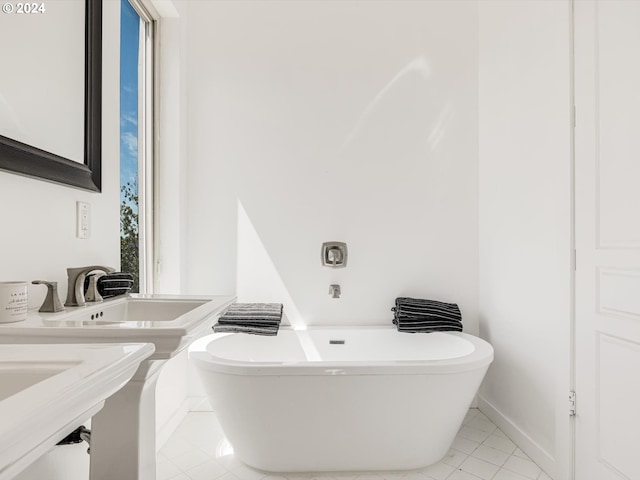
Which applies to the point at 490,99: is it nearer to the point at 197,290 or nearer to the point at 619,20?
the point at 619,20

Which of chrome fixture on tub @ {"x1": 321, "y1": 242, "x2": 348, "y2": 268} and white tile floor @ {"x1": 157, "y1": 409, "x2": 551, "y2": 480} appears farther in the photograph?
chrome fixture on tub @ {"x1": 321, "y1": 242, "x2": 348, "y2": 268}

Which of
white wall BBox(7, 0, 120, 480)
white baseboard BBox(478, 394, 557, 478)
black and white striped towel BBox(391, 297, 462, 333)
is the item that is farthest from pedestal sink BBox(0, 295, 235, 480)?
white baseboard BBox(478, 394, 557, 478)

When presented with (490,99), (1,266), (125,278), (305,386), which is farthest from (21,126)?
(490,99)

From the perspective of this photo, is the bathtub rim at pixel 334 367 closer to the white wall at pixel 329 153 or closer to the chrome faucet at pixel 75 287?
the chrome faucet at pixel 75 287

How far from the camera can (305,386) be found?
1668 mm

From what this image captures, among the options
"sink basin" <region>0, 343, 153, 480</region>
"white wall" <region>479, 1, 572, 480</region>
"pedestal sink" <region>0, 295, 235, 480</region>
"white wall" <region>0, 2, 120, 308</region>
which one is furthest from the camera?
"white wall" <region>479, 1, 572, 480</region>

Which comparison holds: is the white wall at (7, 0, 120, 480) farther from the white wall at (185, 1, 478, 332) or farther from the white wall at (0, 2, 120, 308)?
the white wall at (185, 1, 478, 332)

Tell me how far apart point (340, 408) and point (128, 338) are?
3.64 feet

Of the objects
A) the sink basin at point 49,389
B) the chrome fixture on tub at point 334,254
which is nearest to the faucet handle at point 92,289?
the sink basin at point 49,389

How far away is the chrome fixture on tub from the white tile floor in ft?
3.82

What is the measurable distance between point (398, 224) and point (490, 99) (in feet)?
3.21

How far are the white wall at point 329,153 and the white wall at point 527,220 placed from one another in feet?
0.69

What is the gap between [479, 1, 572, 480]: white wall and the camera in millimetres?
1773

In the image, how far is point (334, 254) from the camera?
2482 mm
